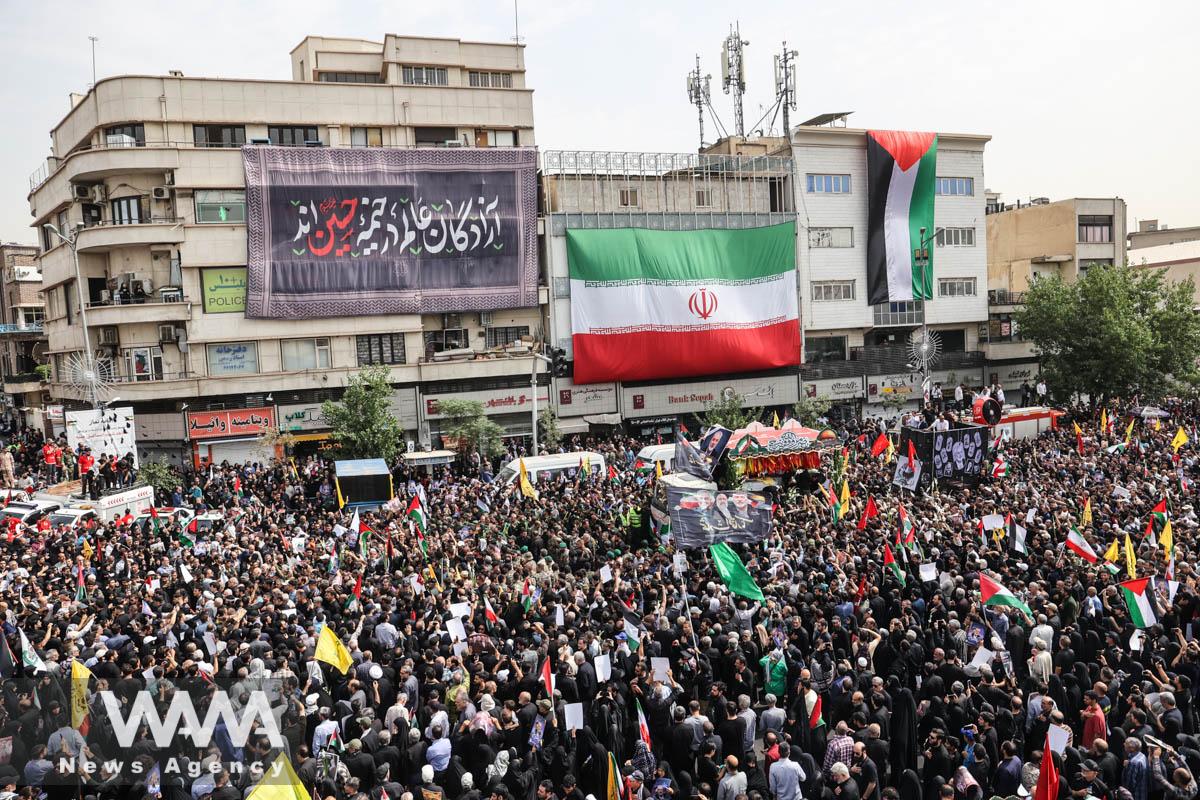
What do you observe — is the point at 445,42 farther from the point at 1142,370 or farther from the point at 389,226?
the point at 1142,370

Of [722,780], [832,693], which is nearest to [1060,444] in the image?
[832,693]

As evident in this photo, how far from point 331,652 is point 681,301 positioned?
112ft

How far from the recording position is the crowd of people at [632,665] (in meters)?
9.11

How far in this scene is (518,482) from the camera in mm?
26828

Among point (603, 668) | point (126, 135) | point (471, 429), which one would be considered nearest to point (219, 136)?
point (126, 135)

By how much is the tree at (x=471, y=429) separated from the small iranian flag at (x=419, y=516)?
47.1ft

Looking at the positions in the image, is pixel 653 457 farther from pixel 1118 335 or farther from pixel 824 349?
pixel 1118 335

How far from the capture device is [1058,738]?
8.62 meters

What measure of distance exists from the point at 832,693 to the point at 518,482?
16.9m

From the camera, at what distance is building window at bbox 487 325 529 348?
42.5 meters

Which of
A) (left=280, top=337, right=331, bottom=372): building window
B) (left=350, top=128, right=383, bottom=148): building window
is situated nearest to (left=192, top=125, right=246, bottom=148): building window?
(left=350, top=128, right=383, bottom=148): building window

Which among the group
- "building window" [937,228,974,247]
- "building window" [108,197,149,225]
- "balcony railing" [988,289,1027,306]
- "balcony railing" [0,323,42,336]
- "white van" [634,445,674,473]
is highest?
"building window" [108,197,149,225]

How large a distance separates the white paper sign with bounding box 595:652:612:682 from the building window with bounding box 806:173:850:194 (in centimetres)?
3994

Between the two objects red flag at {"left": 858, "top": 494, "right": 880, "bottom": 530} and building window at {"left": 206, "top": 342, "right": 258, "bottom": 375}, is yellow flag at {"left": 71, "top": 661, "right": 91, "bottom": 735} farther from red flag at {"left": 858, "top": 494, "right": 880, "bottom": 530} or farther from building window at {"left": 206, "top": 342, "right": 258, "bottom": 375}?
building window at {"left": 206, "top": 342, "right": 258, "bottom": 375}
